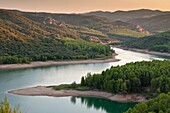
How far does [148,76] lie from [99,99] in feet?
35.6

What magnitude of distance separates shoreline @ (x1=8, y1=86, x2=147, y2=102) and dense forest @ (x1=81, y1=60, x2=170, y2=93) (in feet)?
4.16

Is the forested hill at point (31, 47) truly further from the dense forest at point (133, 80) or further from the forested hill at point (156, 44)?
the dense forest at point (133, 80)

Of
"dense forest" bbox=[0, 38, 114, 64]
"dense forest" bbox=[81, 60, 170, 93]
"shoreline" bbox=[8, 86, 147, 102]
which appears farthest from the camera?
"dense forest" bbox=[0, 38, 114, 64]

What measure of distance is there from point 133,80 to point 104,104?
Answer: 25.4ft

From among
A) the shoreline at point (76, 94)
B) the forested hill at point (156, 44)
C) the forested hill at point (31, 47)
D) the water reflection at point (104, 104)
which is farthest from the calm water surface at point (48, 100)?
the forested hill at point (156, 44)

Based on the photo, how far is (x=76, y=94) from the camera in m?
64.6

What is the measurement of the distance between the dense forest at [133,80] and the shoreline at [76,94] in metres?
1.27

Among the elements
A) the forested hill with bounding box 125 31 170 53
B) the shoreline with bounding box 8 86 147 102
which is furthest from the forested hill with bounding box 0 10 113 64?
the shoreline with bounding box 8 86 147 102

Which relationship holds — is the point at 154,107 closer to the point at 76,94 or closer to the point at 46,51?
the point at 76,94

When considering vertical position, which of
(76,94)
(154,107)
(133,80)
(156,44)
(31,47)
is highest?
(156,44)

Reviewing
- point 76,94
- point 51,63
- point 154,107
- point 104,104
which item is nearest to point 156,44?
point 51,63

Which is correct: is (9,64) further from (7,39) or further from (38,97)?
(38,97)

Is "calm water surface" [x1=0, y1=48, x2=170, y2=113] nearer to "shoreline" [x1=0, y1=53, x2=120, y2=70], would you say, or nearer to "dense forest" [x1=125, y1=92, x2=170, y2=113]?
"shoreline" [x1=0, y1=53, x2=120, y2=70]

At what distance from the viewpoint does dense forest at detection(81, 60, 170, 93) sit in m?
61.8
